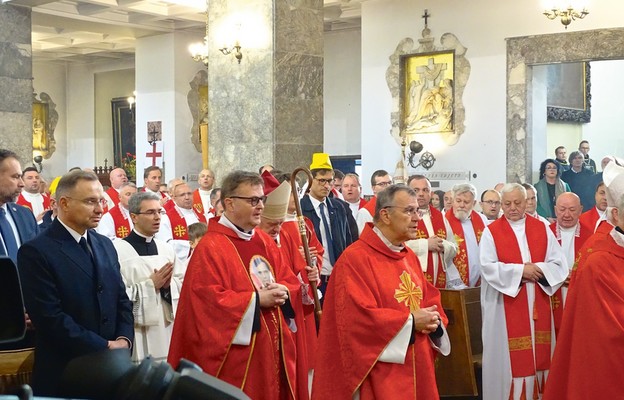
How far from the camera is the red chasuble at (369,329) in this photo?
4672 millimetres

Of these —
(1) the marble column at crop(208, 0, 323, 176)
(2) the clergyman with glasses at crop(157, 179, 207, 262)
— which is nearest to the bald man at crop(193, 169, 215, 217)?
(1) the marble column at crop(208, 0, 323, 176)

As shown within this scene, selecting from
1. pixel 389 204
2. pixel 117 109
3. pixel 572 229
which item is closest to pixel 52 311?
pixel 389 204

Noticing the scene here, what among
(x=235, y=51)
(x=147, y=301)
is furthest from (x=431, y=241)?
(x=235, y=51)

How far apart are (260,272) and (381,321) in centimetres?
84

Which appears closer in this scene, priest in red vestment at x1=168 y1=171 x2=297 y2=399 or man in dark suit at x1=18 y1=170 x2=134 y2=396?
man in dark suit at x1=18 y1=170 x2=134 y2=396

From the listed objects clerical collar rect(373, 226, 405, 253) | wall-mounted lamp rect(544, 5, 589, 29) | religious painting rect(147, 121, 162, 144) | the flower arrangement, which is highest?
wall-mounted lamp rect(544, 5, 589, 29)

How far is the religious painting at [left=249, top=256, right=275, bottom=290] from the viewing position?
5.08 meters

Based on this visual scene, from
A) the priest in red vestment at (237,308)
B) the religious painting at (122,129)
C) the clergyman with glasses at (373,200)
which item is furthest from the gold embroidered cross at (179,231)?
the religious painting at (122,129)

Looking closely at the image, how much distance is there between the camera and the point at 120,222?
9.62 meters

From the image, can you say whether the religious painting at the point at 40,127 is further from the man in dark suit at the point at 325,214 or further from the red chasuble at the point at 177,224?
the man in dark suit at the point at 325,214

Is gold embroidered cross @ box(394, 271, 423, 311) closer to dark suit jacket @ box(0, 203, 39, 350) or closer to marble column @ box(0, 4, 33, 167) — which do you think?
dark suit jacket @ box(0, 203, 39, 350)

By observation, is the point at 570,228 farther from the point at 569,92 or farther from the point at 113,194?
the point at 569,92

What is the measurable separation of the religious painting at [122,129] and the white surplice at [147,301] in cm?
1997

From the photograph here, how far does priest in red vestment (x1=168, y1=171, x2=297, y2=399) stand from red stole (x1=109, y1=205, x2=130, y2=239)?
15.0 ft
